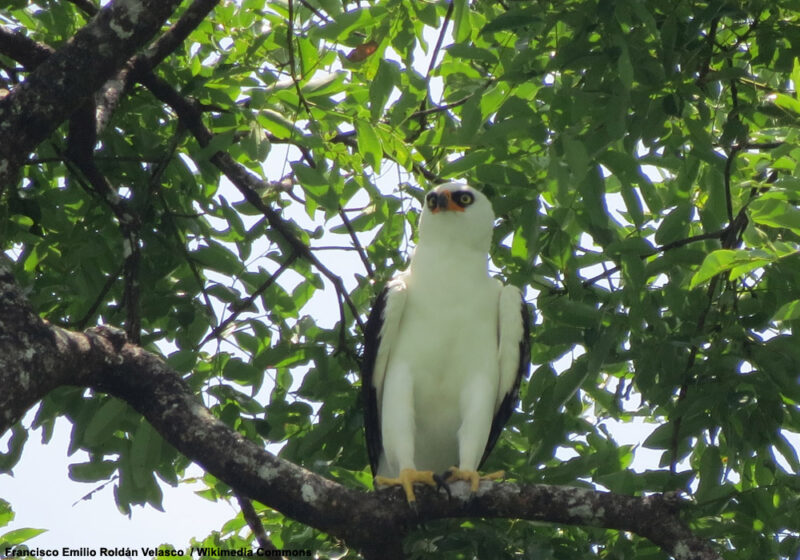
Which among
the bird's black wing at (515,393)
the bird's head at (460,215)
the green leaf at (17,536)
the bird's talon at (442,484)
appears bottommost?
the green leaf at (17,536)

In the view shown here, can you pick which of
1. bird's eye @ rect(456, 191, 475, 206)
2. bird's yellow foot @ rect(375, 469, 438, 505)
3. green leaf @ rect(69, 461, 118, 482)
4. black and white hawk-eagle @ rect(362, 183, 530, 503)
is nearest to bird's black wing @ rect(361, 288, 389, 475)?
black and white hawk-eagle @ rect(362, 183, 530, 503)

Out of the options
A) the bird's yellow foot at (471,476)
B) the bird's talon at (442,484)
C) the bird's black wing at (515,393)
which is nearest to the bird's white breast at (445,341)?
the bird's black wing at (515,393)

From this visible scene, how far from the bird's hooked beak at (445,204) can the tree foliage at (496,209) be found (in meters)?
0.21

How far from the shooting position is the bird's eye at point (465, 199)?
5664 millimetres

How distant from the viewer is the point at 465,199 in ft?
18.6

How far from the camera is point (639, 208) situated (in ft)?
14.2

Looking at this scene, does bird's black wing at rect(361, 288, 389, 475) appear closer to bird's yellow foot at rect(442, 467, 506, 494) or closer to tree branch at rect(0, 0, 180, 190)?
bird's yellow foot at rect(442, 467, 506, 494)

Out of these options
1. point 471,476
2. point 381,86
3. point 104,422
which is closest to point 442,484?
point 471,476

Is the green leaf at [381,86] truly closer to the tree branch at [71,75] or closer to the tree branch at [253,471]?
the tree branch at [71,75]

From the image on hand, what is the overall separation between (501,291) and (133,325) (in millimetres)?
2070

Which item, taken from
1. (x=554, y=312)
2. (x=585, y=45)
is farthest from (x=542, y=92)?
(x=554, y=312)

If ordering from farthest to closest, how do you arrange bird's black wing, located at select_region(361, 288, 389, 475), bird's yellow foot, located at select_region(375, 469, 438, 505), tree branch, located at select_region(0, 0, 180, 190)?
bird's black wing, located at select_region(361, 288, 389, 475) < bird's yellow foot, located at select_region(375, 469, 438, 505) < tree branch, located at select_region(0, 0, 180, 190)

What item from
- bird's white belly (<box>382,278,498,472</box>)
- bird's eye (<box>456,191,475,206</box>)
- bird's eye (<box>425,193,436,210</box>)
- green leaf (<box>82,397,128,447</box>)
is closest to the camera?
green leaf (<box>82,397,128,447</box>)

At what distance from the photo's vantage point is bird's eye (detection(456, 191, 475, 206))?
566cm
